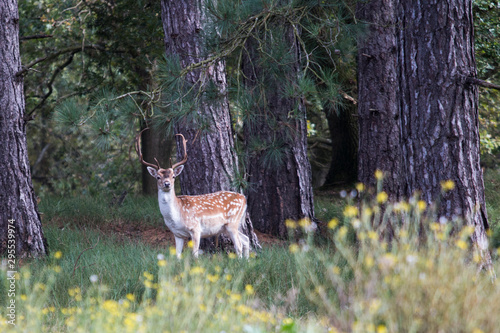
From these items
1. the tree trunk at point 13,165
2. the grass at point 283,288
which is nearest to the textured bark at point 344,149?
the grass at point 283,288

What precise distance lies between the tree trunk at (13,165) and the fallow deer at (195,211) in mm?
1338

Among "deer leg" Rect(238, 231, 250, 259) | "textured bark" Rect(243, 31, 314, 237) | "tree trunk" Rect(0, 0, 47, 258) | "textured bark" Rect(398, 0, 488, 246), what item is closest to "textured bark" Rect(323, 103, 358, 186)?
"textured bark" Rect(243, 31, 314, 237)

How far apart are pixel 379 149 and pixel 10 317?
516 cm

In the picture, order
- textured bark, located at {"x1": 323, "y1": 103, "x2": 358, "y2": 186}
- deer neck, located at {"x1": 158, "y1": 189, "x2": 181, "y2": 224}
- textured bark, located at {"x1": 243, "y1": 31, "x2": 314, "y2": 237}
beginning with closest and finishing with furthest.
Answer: deer neck, located at {"x1": 158, "y1": 189, "x2": 181, "y2": 224} → textured bark, located at {"x1": 243, "y1": 31, "x2": 314, "y2": 237} → textured bark, located at {"x1": 323, "y1": 103, "x2": 358, "y2": 186}

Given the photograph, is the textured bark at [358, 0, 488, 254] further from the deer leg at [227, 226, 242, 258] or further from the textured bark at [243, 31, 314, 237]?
the textured bark at [243, 31, 314, 237]

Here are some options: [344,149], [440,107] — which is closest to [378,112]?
[440,107]

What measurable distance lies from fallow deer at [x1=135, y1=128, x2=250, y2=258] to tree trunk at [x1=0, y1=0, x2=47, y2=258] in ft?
4.39

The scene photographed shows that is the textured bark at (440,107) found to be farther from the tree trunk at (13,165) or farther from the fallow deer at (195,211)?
the tree trunk at (13,165)

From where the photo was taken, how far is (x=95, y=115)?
5078 millimetres

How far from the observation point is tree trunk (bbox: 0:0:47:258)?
6406 millimetres

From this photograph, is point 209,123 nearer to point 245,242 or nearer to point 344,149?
point 245,242

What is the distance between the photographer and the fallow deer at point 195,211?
21.5 feet

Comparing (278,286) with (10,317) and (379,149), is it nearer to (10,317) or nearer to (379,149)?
(10,317)

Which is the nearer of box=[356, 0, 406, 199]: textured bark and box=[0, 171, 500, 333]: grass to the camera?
box=[0, 171, 500, 333]: grass
